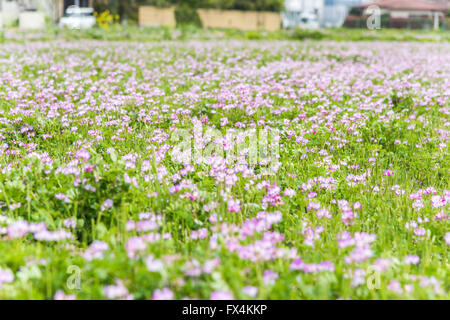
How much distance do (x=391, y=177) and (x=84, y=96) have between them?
500cm

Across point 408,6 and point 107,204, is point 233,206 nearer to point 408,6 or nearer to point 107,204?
point 107,204

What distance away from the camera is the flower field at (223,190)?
2098 millimetres

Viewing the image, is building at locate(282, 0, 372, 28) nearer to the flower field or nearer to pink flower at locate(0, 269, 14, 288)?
the flower field

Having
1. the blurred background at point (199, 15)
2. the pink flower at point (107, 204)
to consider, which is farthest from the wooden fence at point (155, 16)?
the pink flower at point (107, 204)

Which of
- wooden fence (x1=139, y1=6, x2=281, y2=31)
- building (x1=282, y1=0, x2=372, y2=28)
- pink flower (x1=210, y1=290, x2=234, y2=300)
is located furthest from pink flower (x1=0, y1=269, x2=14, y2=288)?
building (x1=282, y1=0, x2=372, y2=28)

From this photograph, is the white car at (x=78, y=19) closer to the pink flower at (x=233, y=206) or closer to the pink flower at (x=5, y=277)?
the pink flower at (x=233, y=206)

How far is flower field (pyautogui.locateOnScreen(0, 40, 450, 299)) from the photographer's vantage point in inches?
82.6

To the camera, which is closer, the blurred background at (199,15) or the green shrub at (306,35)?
the green shrub at (306,35)

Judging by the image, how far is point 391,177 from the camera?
13.8ft

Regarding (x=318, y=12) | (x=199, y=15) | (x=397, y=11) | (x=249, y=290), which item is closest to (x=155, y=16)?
(x=199, y=15)

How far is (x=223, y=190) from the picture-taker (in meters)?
3.39

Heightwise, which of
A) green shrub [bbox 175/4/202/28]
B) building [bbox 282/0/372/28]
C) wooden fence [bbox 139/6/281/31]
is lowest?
green shrub [bbox 175/4/202/28]
